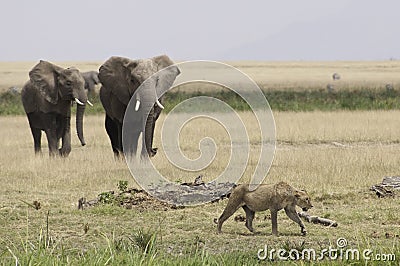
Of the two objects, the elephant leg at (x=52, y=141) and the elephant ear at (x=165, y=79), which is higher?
the elephant ear at (x=165, y=79)

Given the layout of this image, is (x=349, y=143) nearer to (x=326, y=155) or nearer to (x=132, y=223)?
(x=326, y=155)

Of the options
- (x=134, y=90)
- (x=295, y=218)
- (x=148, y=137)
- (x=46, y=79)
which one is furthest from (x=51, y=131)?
(x=295, y=218)

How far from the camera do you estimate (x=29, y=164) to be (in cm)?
1816

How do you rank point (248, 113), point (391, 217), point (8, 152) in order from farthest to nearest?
1. point (248, 113)
2. point (8, 152)
3. point (391, 217)

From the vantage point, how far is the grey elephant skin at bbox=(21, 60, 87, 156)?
1980cm

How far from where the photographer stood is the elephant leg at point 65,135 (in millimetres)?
19641

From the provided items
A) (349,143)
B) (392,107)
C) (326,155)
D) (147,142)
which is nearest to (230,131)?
(349,143)

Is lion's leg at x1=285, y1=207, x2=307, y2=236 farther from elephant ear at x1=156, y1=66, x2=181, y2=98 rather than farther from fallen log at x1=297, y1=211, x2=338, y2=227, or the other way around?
elephant ear at x1=156, y1=66, x2=181, y2=98

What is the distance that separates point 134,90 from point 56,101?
2157 mm

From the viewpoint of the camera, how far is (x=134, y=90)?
61.5 ft

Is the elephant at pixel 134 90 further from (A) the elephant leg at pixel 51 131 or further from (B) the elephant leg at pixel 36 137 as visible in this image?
(B) the elephant leg at pixel 36 137

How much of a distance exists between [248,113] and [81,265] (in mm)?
24265

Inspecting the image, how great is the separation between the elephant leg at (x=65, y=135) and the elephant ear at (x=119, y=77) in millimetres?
1209

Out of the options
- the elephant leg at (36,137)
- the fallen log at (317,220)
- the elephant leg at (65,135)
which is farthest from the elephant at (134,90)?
the fallen log at (317,220)
